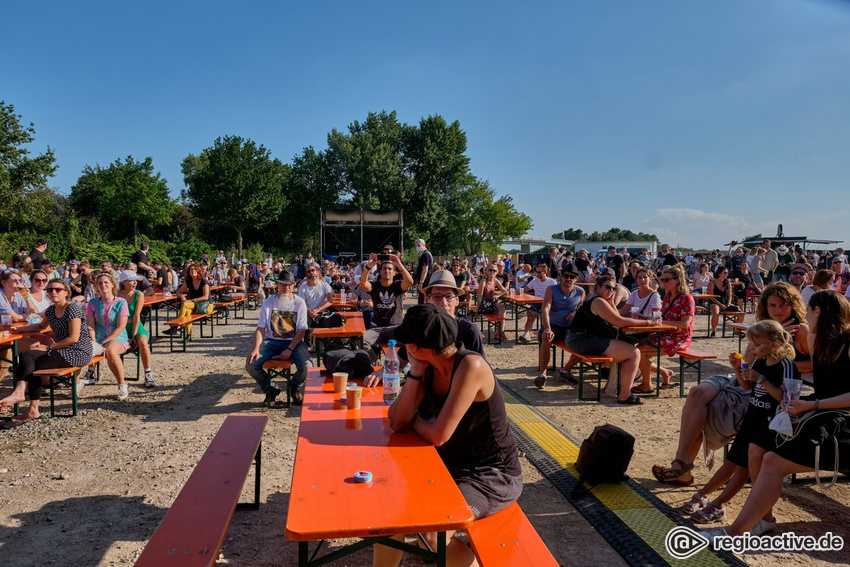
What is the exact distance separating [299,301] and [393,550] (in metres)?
3.89

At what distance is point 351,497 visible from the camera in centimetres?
180

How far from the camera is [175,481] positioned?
3.72 meters

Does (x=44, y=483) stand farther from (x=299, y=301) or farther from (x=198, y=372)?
(x=198, y=372)

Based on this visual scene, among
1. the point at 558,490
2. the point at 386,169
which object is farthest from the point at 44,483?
the point at 386,169

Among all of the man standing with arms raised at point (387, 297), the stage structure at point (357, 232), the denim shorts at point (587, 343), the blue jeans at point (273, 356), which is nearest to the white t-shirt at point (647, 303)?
Result: the denim shorts at point (587, 343)

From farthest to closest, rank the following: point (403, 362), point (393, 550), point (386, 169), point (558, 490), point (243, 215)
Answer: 1. point (386, 169)
2. point (243, 215)
3. point (403, 362)
4. point (558, 490)
5. point (393, 550)

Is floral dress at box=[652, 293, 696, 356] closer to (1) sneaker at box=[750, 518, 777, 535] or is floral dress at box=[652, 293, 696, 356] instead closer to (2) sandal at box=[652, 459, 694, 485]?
(2) sandal at box=[652, 459, 694, 485]

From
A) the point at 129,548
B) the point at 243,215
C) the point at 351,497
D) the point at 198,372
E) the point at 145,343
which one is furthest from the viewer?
the point at 243,215

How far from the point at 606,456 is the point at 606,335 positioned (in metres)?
2.35

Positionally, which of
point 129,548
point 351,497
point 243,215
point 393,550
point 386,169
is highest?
point 386,169

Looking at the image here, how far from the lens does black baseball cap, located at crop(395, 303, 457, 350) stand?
7.42 ft

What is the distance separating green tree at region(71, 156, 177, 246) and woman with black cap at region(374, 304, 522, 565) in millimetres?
35475

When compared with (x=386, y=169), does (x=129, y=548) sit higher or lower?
lower

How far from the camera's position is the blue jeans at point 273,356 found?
17.6ft
